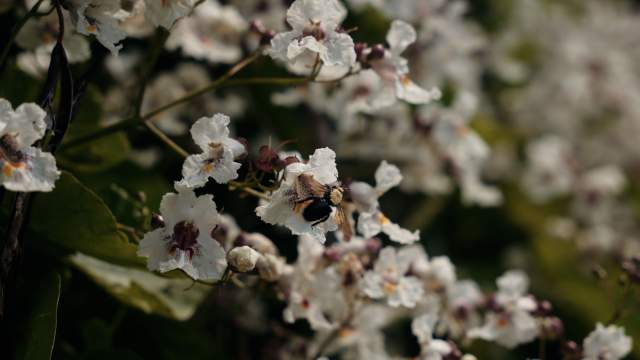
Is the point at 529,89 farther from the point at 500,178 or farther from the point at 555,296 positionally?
the point at 555,296

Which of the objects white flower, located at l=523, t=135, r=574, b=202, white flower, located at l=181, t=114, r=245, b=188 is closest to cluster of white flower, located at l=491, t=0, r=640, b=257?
white flower, located at l=523, t=135, r=574, b=202

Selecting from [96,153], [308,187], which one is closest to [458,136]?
[96,153]

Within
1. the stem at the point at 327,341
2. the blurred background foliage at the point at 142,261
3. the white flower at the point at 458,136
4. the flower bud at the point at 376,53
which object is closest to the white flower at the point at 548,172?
the blurred background foliage at the point at 142,261

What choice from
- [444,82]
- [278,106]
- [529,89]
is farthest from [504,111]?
[278,106]

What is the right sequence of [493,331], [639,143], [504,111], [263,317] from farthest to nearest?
[639,143], [504,111], [263,317], [493,331]

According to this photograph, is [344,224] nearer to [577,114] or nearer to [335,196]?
[335,196]

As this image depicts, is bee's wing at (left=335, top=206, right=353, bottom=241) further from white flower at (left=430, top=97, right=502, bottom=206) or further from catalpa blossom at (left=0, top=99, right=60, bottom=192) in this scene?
white flower at (left=430, top=97, right=502, bottom=206)

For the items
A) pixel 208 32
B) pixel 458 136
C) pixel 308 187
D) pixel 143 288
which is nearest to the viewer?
pixel 308 187
